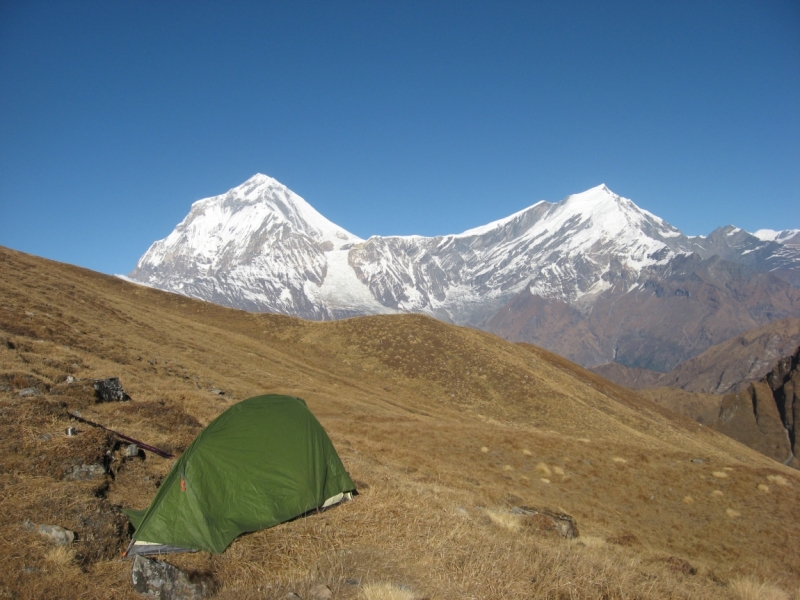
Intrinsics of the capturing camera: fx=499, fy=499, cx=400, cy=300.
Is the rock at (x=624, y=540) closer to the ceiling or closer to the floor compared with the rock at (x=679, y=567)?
closer to the floor

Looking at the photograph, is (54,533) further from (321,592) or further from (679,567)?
(679,567)

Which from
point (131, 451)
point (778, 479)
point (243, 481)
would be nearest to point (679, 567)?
point (243, 481)

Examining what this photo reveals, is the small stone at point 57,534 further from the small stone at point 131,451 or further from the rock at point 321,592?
the rock at point 321,592

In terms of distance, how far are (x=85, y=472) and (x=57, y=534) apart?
2.78m

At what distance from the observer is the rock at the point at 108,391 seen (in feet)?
57.9

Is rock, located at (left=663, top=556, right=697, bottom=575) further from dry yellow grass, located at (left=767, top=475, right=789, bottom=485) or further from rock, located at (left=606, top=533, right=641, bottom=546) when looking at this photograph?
dry yellow grass, located at (left=767, top=475, right=789, bottom=485)

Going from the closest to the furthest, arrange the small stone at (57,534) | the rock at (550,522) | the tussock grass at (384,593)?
the tussock grass at (384,593) < the small stone at (57,534) < the rock at (550,522)

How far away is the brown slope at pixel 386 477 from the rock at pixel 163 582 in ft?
1.54

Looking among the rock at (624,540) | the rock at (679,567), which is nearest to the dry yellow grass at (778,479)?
the rock at (624,540)

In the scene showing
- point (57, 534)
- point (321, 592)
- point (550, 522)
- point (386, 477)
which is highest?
point (57, 534)

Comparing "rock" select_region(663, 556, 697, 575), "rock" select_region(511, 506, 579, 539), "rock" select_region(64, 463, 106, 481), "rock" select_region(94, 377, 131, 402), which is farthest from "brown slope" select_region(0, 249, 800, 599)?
"rock" select_region(511, 506, 579, 539)

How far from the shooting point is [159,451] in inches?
531

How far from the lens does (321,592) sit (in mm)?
7996

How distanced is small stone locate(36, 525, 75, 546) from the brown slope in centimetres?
17
